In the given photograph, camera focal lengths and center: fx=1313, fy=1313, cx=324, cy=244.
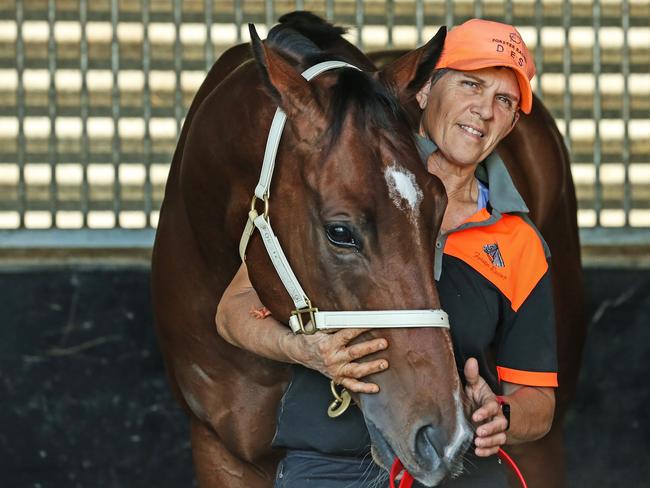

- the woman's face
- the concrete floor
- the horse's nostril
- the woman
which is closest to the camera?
the horse's nostril

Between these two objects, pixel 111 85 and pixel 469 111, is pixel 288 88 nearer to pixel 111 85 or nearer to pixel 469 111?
pixel 469 111

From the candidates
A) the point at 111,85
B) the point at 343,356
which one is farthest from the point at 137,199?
the point at 343,356

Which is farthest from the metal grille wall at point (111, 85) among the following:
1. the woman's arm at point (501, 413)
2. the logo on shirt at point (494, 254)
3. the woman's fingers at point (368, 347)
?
the woman's fingers at point (368, 347)

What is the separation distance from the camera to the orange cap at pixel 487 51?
2.58 meters

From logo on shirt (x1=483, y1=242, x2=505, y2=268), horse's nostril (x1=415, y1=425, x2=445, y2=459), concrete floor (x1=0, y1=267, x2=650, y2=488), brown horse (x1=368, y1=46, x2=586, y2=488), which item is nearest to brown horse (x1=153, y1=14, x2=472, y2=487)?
horse's nostril (x1=415, y1=425, x2=445, y2=459)

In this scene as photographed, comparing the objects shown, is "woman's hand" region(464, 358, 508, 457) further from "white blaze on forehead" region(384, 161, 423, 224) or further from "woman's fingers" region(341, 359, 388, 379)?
"white blaze on forehead" region(384, 161, 423, 224)

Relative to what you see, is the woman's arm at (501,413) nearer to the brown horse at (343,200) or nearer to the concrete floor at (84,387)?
the brown horse at (343,200)

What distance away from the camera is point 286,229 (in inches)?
95.3

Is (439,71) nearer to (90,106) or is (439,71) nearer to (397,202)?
(397,202)

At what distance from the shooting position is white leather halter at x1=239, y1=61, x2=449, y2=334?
2227 millimetres

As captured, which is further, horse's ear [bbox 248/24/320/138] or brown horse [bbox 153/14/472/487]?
horse's ear [bbox 248/24/320/138]

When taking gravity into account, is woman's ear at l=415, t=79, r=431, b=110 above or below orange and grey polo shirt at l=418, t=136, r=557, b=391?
above

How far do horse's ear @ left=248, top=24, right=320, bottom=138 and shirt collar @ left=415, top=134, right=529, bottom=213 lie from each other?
22cm

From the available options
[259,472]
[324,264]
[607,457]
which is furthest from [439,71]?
[607,457]
